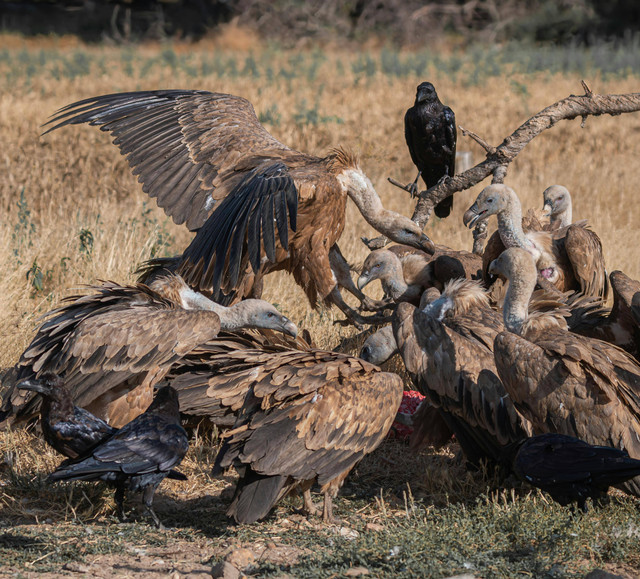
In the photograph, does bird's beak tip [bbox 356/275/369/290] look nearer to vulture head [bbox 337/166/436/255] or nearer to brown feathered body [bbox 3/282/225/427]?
vulture head [bbox 337/166/436/255]

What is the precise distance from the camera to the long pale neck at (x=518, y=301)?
561 centimetres

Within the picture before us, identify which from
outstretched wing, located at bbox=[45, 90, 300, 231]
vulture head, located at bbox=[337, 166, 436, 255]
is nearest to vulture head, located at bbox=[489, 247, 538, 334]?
vulture head, located at bbox=[337, 166, 436, 255]

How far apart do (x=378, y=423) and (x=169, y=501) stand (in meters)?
1.29

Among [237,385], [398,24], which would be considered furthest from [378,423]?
[398,24]

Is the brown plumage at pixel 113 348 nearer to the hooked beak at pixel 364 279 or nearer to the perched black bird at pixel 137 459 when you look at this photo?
the perched black bird at pixel 137 459

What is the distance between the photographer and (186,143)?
24.1ft

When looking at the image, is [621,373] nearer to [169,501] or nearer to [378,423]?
[378,423]

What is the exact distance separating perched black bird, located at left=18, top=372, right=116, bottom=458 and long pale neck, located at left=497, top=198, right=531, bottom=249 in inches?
138

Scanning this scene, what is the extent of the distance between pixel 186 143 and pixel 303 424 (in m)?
3.57

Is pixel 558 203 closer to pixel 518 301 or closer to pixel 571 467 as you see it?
pixel 518 301

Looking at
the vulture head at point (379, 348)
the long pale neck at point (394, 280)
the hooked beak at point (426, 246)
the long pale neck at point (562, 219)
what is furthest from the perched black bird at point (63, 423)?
the long pale neck at point (562, 219)

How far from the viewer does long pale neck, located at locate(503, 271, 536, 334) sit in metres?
5.61

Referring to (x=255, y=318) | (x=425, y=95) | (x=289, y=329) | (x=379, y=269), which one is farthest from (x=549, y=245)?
(x=255, y=318)

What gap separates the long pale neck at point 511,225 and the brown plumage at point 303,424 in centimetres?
233
